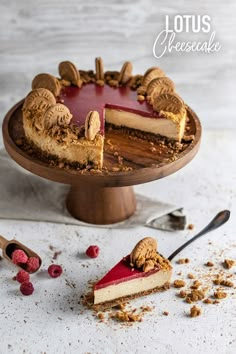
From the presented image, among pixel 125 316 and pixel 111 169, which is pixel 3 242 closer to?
pixel 111 169

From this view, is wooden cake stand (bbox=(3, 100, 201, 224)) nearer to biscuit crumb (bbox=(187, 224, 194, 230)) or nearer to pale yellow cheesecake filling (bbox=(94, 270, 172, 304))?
biscuit crumb (bbox=(187, 224, 194, 230))

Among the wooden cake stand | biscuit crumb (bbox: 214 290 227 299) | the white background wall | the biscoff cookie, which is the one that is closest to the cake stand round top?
the wooden cake stand

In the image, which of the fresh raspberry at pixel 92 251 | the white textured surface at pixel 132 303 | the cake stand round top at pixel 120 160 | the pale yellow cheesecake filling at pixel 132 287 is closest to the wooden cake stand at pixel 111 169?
the cake stand round top at pixel 120 160

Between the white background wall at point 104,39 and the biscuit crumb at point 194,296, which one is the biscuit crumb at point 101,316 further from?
the white background wall at point 104,39

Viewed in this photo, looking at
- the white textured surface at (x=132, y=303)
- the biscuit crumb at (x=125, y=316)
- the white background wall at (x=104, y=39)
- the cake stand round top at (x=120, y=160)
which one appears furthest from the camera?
the white background wall at (x=104, y=39)

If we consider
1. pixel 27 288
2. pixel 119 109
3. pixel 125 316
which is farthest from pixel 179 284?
pixel 119 109
